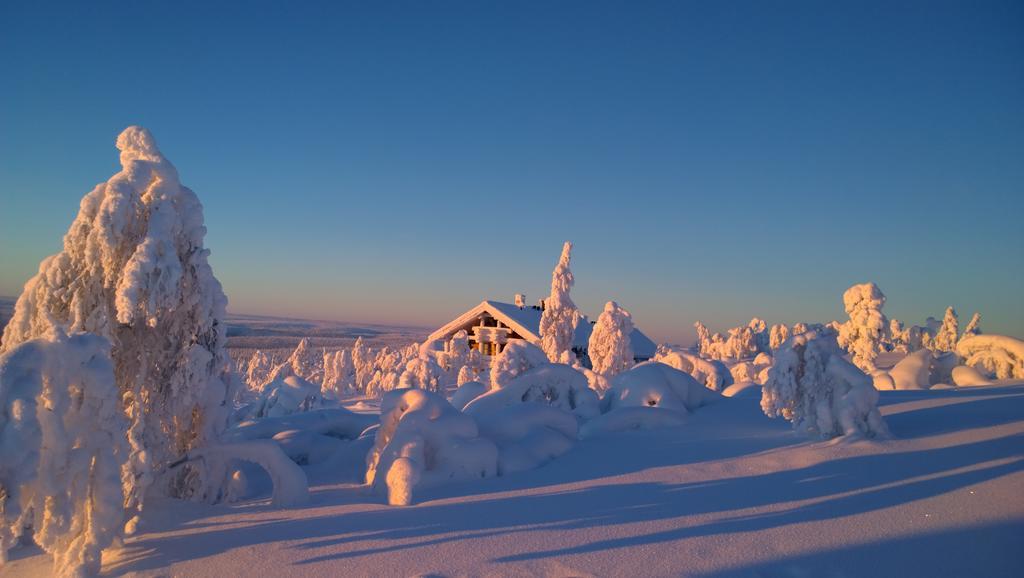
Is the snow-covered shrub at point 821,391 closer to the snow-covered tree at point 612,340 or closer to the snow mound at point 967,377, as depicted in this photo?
the snow mound at point 967,377

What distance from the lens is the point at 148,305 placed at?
6555 mm

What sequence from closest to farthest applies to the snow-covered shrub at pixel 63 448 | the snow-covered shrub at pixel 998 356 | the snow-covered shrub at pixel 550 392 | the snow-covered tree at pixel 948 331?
the snow-covered shrub at pixel 63 448 < the snow-covered shrub at pixel 550 392 < the snow-covered shrub at pixel 998 356 < the snow-covered tree at pixel 948 331

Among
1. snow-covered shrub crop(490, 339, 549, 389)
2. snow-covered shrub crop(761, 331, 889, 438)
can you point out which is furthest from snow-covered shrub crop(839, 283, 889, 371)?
snow-covered shrub crop(761, 331, 889, 438)

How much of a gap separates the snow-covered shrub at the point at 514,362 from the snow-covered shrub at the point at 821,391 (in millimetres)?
13217

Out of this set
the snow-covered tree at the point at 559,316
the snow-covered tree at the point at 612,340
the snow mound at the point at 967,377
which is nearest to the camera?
the snow mound at the point at 967,377

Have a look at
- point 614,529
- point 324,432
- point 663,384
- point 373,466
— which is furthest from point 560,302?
point 614,529

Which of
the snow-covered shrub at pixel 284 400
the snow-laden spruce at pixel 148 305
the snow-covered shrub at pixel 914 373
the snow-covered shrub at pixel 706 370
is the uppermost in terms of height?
the snow-laden spruce at pixel 148 305

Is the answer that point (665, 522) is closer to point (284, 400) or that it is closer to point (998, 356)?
point (998, 356)

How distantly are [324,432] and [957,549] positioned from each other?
10.5 meters

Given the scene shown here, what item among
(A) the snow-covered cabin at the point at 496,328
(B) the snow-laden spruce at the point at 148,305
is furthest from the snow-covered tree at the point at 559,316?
(B) the snow-laden spruce at the point at 148,305

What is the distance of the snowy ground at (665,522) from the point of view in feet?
17.1

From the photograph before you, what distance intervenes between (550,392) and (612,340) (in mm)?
17958

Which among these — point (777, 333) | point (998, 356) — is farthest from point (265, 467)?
point (777, 333)

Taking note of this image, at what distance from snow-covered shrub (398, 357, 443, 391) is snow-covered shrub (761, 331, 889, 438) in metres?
19.9
